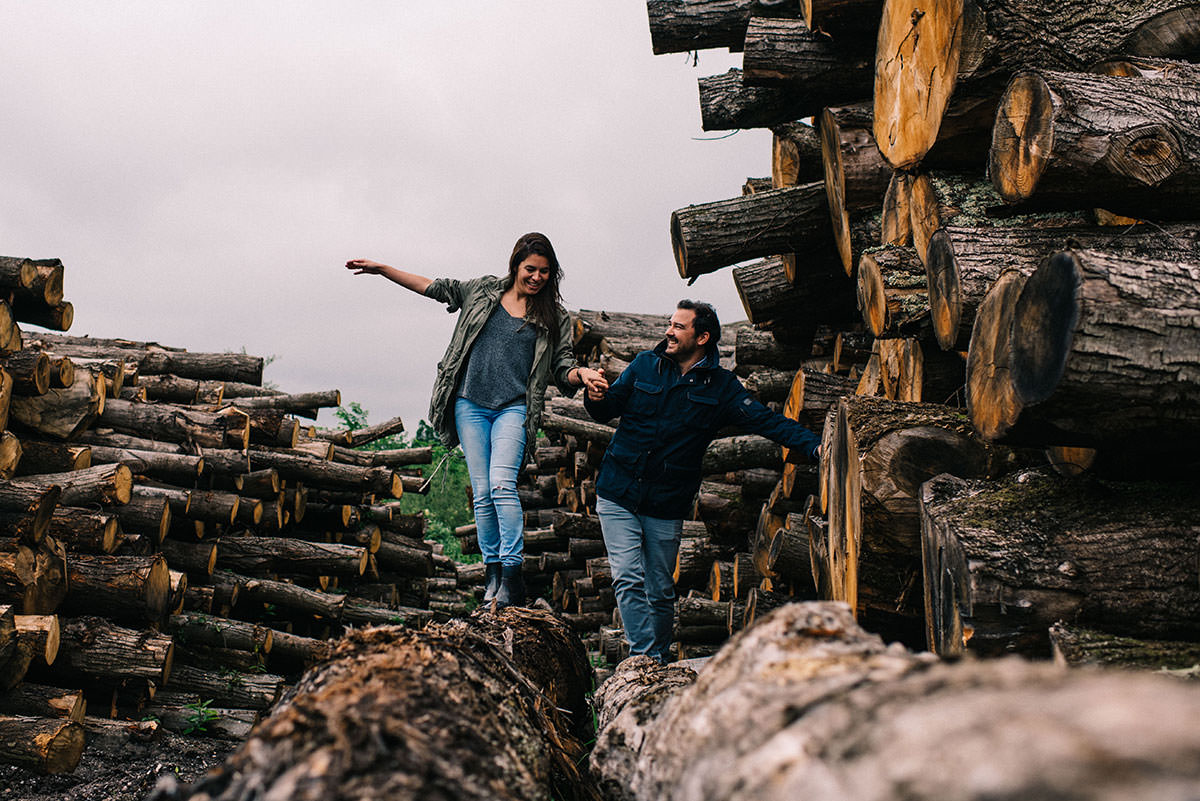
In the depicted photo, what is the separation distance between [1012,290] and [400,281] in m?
4.15

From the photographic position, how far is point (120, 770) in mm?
4848

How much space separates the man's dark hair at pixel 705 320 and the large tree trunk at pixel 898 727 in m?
3.47

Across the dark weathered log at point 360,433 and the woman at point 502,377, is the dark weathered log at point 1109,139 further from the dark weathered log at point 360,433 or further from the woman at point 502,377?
the dark weathered log at point 360,433

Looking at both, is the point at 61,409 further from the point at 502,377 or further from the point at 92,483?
the point at 502,377

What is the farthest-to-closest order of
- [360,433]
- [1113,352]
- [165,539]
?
[360,433]
[165,539]
[1113,352]

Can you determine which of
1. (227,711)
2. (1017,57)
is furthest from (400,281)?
(1017,57)

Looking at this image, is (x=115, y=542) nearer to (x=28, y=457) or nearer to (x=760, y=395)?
(x=28, y=457)

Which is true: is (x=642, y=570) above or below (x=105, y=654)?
above

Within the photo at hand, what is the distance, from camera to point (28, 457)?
5852 millimetres

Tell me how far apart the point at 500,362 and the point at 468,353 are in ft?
0.79

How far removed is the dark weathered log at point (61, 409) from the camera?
5840mm

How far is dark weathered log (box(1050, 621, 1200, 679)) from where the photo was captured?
195cm

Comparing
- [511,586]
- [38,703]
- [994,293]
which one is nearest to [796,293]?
[511,586]

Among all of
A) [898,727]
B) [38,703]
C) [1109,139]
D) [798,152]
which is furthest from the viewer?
[798,152]
